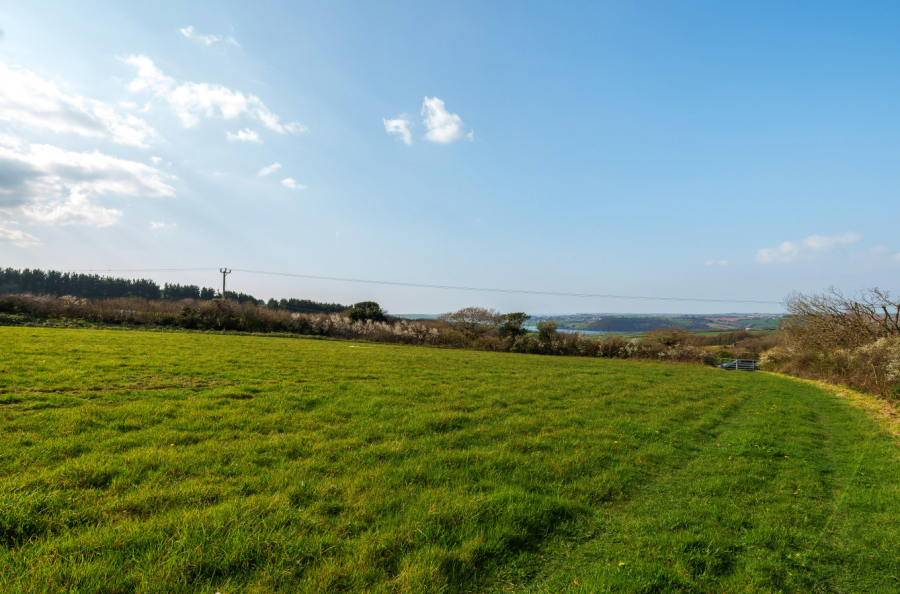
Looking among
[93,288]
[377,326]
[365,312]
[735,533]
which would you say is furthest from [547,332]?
[93,288]

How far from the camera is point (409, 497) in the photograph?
5047 millimetres

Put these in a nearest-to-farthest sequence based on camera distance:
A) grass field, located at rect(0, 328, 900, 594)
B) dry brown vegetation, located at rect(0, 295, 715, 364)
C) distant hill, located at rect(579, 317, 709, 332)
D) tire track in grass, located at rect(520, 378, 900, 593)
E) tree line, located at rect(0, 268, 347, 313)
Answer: grass field, located at rect(0, 328, 900, 594) → tire track in grass, located at rect(520, 378, 900, 593) → dry brown vegetation, located at rect(0, 295, 715, 364) → distant hill, located at rect(579, 317, 709, 332) → tree line, located at rect(0, 268, 347, 313)

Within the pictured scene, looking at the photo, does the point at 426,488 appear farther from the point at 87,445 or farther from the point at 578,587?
the point at 87,445

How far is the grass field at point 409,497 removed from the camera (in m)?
3.57

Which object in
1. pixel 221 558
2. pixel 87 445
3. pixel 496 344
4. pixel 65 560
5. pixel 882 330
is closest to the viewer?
pixel 65 560

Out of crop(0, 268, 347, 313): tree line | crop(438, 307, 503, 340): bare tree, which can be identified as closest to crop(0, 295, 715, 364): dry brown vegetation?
crop(438, 307, 503, 340): bare tree

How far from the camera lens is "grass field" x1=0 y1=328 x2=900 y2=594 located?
3574 millimetres

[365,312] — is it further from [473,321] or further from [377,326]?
[473,321]

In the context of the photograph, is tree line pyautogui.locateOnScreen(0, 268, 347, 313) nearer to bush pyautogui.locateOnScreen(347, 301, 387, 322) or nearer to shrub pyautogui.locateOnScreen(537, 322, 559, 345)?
bush pyautogui.locateOnScreen(347, 301, 387, 322)

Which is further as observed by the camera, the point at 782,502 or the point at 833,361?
the point at 833,361

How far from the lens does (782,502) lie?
5.96 meters

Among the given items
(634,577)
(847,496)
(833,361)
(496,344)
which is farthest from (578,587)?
(496,344)

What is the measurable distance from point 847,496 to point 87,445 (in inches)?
500

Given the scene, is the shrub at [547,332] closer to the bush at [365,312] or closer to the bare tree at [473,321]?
the bare tree at [473,321]
